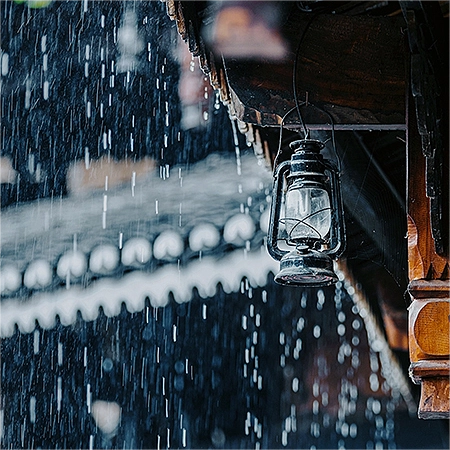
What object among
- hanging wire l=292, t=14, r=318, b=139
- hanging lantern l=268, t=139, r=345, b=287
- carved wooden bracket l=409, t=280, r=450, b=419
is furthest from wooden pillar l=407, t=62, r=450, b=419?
hanging wire l=292, t=14, r=318, b=139

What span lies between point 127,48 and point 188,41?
5.31 meters

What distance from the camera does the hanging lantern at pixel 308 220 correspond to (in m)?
2.46

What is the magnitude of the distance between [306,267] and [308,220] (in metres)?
0.16

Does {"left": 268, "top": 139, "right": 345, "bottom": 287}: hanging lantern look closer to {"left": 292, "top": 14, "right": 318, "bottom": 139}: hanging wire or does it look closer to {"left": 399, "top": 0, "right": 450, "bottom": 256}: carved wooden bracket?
{"left": 292, "top": 14, "right": 318, "bottom": 139}: hanging wire

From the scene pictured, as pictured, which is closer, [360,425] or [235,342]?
[360,425]

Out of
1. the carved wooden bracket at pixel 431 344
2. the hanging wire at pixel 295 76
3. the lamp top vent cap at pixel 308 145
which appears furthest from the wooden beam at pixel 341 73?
the carved wooden bracket at pixel 431 344

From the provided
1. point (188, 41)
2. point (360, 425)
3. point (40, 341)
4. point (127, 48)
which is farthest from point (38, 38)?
point (188, 41)

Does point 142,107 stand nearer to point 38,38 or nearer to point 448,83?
point 38,38

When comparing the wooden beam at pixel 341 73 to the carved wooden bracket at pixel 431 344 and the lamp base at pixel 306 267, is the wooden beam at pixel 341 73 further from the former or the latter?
the carved wooden bracket at pixel 431 344

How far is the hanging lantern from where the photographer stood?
246 centimetres

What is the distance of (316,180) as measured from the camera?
98.3 inches

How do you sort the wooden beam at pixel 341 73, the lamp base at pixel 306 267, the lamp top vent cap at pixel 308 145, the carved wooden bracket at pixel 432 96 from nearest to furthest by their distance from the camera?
the carved wooden bracket at pixel 432 96 → the lamp base at pixel 306 267 → the lamp top vent cap at pixel 308 145 → the wooden beam at pixel 341 73

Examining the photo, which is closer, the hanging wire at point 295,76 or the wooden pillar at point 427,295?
the wooden pillar at point 427,295

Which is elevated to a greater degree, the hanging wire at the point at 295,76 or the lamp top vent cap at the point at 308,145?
the hanging wire at the point at 295,76
